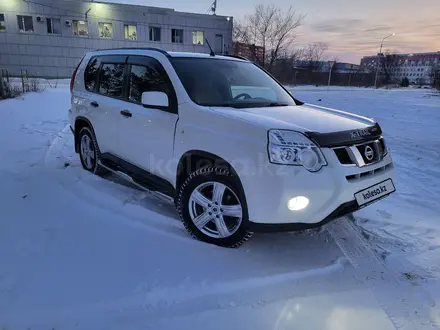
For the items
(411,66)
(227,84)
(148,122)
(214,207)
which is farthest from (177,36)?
(411,66)

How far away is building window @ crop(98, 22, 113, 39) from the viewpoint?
101 feet

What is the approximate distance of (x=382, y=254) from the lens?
3.03 metres

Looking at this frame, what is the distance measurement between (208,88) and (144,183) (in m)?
1.26

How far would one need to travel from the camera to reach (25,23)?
28.7m

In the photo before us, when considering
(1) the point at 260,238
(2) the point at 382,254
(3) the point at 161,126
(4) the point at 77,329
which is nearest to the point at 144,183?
(3) the point at 161,126

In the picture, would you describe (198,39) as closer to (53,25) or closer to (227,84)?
(53,25)

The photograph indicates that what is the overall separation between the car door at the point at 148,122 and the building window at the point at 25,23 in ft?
102

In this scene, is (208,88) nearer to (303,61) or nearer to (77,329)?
(77,329)

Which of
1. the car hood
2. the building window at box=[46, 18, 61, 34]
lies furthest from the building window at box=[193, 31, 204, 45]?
the car hood

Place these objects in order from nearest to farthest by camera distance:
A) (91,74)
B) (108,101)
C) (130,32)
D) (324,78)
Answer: (108,101) → (91,74) → (130,32) → (324,78)

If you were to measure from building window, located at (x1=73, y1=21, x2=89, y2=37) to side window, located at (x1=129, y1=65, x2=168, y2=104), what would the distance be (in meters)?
30.6

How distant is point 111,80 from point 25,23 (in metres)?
30.8

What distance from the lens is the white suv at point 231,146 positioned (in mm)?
2541

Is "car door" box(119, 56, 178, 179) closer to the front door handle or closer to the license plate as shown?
the front door handle
